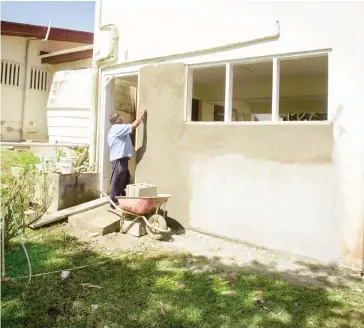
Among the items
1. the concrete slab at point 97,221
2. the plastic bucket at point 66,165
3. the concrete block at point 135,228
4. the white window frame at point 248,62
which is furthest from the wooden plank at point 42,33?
the concrete block at point 135,228

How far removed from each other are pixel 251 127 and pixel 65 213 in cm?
445

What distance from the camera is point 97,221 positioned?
698 centimetres

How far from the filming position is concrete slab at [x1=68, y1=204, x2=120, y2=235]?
6770 mm

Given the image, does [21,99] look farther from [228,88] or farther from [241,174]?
[241,174]

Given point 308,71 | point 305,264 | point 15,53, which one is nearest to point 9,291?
point 305,264

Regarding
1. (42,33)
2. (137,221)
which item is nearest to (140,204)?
(137,221)

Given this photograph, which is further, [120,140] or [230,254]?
[120,140]

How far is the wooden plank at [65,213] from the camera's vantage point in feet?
22.8

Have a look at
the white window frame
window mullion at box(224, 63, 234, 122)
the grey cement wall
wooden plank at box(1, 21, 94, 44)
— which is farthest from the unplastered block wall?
wooden plank at box(1, 21, 94, 44)

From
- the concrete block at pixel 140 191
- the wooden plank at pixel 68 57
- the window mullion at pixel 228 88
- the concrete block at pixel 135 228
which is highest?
the wooden plank at pixel 68 57

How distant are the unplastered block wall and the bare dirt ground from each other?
21 centimetres

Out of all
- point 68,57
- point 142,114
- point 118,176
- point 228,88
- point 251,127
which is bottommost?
point 118,176

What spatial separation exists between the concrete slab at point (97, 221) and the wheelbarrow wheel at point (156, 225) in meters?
0.81

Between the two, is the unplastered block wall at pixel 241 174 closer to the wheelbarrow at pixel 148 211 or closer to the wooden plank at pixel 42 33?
the wheelbarrow at pixel 148 211
